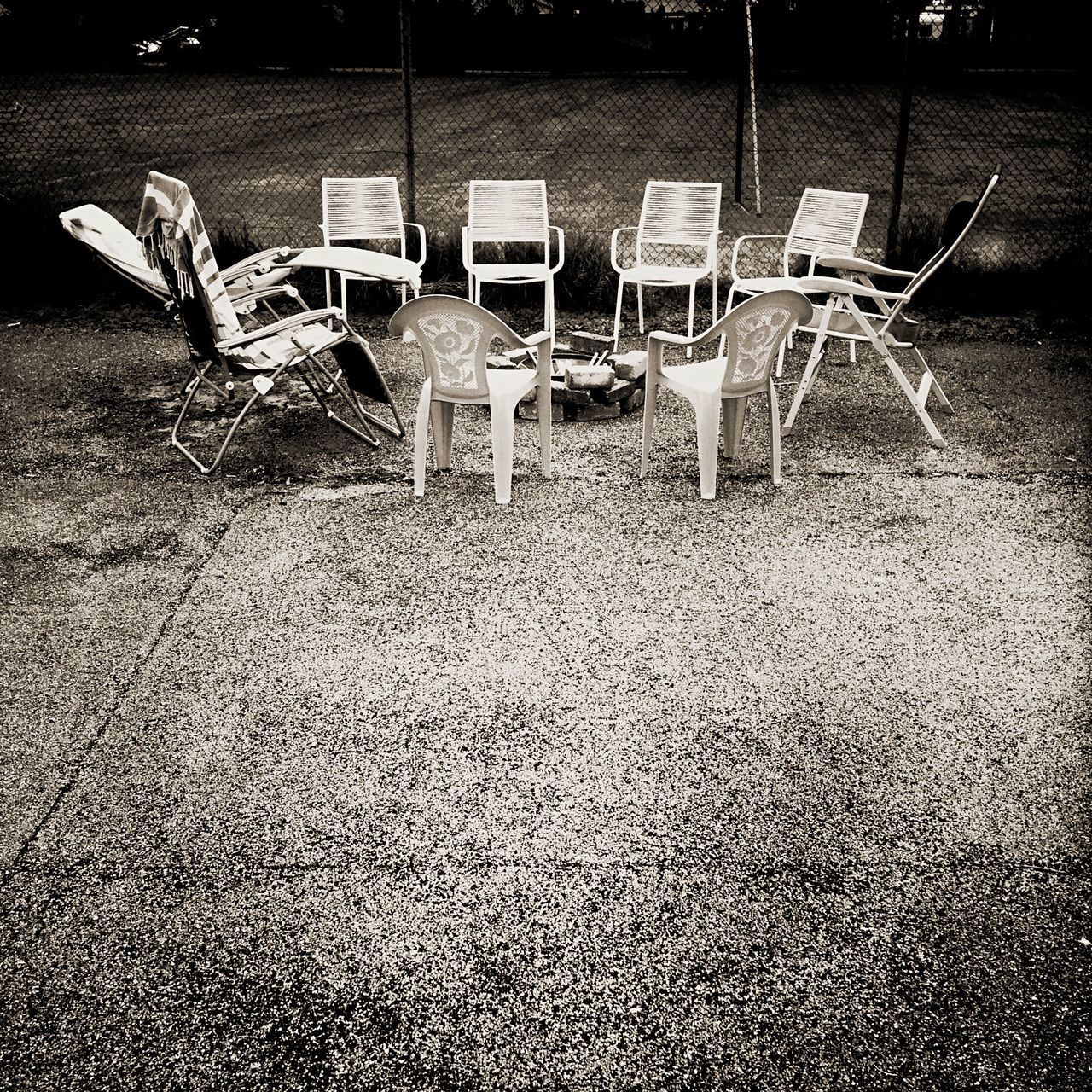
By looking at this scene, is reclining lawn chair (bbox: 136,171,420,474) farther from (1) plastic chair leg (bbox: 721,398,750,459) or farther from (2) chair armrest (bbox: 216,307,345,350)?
(1) plastic chair leg (bbox: 721,398,750,459)

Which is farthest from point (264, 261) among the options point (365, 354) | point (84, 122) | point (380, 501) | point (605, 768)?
point (84, 122)

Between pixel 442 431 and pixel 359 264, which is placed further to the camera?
pixel 359 264

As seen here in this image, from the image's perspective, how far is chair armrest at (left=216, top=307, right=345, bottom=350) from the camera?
4699mm

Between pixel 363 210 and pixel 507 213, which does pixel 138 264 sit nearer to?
pixel 363 210

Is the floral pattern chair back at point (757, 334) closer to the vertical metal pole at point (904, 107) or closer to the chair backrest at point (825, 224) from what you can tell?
the chair backrest at point (825, 224)

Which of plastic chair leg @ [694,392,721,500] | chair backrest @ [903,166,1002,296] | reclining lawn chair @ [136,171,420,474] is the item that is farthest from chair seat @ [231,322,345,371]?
chair backrest @ [903,166,1002,296]

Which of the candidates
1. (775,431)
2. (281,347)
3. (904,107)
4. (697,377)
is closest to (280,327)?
(281,347)

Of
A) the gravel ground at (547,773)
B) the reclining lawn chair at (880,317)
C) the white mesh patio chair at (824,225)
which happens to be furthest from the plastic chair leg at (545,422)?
the white mesh patio chair at (824,225)

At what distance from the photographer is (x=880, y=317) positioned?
5.62m

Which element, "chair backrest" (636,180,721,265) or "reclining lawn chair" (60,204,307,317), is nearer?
"reclining lawn chair" (60,204,307,317)

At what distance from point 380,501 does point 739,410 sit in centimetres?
171

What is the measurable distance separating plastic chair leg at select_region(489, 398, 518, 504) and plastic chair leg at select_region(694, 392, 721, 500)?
2.61 feet

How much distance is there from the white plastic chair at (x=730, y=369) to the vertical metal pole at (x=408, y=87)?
10.2ft

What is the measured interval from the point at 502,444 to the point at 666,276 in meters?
2.34
